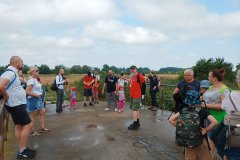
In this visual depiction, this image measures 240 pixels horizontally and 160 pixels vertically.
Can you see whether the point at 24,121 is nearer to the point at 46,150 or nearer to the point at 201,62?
the point at 46,150

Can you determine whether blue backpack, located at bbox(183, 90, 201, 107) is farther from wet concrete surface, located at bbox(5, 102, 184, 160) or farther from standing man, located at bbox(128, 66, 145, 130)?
standing man, located at bbox(128, 66, 145, 130)

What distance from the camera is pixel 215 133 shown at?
3.78 m

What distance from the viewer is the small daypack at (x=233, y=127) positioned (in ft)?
10.7

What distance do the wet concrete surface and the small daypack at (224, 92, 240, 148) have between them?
2583 millimetres

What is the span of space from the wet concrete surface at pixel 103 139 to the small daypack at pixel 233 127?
258 cm

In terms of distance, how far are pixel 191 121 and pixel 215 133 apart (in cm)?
33

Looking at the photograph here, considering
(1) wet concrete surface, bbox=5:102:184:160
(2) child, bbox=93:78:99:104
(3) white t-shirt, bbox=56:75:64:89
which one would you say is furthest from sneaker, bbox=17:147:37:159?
(2) child, bbox=93:78:99:104

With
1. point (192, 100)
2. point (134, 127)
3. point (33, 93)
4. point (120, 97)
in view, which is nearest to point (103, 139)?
point (134, 127)

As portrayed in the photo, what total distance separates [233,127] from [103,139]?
4252 millimetres

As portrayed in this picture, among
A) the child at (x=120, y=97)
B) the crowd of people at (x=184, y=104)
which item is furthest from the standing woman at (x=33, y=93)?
the child at (x=120, y=97)

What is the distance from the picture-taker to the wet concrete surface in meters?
5.92

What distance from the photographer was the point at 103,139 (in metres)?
7.13

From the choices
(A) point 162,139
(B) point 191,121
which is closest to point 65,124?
(A) point 162,139

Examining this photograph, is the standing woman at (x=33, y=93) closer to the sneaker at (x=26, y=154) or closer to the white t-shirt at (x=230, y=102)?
the sneaker at (x=26, y=154)
